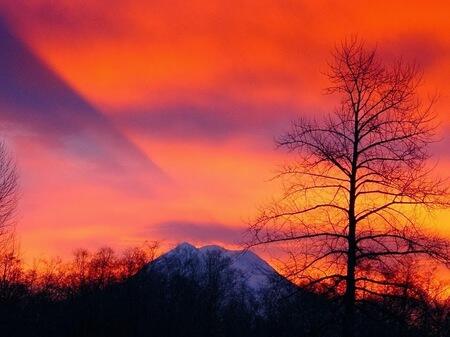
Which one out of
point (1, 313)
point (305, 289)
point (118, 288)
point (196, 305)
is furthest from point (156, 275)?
point (305, 289)

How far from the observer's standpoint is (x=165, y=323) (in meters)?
71.7

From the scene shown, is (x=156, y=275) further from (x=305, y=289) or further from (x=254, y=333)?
(x=305, y=289)

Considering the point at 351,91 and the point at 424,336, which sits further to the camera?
→ the point at 351,91

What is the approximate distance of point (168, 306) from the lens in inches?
3039

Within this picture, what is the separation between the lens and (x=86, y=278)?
263 ft

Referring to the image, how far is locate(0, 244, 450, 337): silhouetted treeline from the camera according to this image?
15.4 m

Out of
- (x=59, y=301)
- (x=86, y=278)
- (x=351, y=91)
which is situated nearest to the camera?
(x=351, y=91)

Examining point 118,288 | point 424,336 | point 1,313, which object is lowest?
point 424,336

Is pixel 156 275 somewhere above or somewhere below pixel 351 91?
above

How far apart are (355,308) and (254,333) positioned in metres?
61.4

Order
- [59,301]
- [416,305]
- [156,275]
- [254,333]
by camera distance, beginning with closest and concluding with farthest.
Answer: [416,305], [59,301], [254,333], [156,275]

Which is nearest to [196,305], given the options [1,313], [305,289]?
[1,313]

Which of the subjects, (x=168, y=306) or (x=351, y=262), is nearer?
(x=351, y=262)

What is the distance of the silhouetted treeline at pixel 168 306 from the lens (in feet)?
50.4
